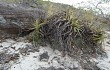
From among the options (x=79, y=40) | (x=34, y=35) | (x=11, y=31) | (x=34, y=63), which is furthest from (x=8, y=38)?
(x=79, y=40)

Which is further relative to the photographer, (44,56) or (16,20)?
(16,20)

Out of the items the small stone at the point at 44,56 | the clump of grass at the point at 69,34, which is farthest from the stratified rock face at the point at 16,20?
the small stone at the point at 44,56

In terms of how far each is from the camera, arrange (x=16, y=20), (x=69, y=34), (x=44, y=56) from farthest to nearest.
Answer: (x=16, y=20)
(x=69, y=34)
(x=44, y=56)

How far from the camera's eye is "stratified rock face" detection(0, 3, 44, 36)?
16.7 feet

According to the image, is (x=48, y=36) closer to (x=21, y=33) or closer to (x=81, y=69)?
(x=21, y=33)

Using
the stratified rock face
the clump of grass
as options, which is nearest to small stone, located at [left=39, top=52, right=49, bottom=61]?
the clump of grass

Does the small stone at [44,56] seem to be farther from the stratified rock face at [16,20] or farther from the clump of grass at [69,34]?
the stratified rock face at [16,20]

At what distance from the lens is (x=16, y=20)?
516 cm

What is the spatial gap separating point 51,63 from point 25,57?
0.47 metres

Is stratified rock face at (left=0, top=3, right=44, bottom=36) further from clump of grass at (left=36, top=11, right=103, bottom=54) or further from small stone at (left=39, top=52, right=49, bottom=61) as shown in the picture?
small stone at (left=39, top=52, right=49, bottom=61)

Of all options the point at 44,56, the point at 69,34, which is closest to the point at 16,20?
the point at 44,56

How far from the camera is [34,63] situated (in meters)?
4.53

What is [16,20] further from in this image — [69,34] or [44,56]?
[69,34]

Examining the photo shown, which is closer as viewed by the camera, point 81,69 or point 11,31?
point 81,69
